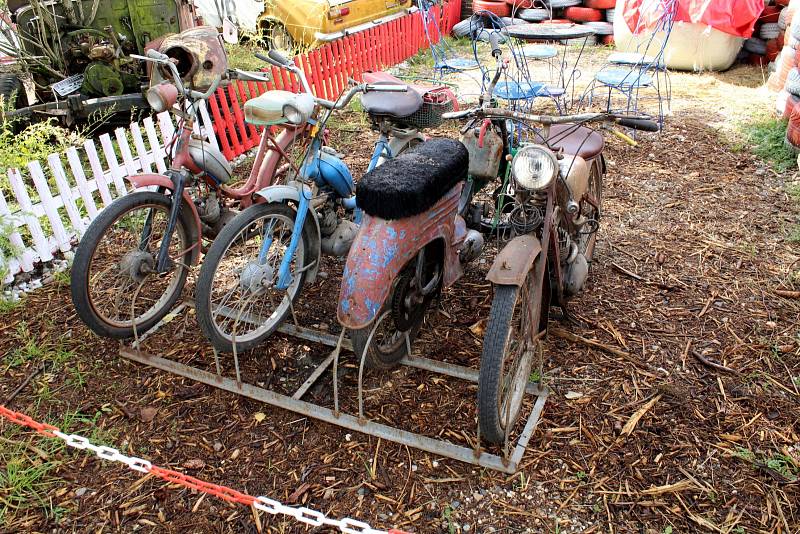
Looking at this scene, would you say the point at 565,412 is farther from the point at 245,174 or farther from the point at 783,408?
the point at 245,174

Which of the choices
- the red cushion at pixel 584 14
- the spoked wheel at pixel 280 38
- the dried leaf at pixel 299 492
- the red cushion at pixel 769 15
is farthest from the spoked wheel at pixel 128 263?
the red cushion at pixel 584 14

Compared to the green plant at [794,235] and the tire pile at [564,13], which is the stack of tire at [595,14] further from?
the green plant at [794,235]

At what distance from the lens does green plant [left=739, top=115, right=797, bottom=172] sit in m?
5.31

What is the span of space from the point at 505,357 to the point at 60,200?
3.37 m

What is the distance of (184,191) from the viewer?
3191 mm

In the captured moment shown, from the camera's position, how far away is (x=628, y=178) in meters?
5.30

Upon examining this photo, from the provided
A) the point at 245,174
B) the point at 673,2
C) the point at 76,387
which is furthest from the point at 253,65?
the point at 76,387

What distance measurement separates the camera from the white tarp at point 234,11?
895cm

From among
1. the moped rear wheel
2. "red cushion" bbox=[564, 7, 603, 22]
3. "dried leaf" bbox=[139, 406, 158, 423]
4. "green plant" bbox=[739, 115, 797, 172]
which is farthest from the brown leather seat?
"red cushion" bbox=[564, 7, 603, 22]

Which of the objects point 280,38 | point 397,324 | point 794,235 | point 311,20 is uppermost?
point 311,20

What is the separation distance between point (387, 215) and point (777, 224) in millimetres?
3440

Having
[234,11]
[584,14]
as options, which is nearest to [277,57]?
[234,11]

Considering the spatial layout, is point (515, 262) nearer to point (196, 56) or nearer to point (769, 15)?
point (196, 56)

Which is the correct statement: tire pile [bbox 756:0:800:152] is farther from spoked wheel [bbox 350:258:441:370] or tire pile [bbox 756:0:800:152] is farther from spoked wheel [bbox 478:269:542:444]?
spoked wheel [bbox 350:258:441:370]
